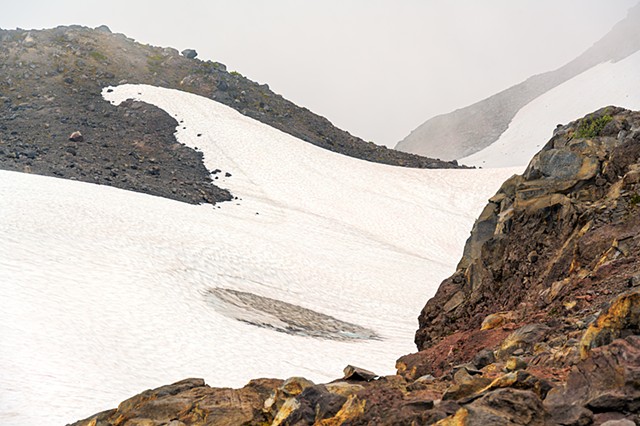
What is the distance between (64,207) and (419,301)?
16.0 meters

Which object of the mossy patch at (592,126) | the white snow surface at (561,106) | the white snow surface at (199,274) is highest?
the white snow surface at (561,106)

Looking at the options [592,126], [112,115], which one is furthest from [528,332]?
[112,115]

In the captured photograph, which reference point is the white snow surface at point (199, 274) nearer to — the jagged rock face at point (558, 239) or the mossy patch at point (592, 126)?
the jagged rock face at point (558, 239)

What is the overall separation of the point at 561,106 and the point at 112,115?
72833 millimetres

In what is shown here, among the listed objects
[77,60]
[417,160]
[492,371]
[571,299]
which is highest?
[77,60]

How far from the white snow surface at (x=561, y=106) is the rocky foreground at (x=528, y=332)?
69439mm

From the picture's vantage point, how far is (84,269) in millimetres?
20094

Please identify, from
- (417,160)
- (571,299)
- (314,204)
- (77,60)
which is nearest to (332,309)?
(571,299)

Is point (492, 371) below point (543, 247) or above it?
below

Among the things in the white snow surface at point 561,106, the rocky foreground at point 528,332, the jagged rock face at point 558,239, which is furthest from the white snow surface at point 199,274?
the white snow surface at point 561,106

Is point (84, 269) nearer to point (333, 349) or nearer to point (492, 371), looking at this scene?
point (333, 349)

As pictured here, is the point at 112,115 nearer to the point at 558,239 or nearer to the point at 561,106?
the point at 558,239

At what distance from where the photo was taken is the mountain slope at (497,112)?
105500mm

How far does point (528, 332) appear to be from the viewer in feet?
29.5
